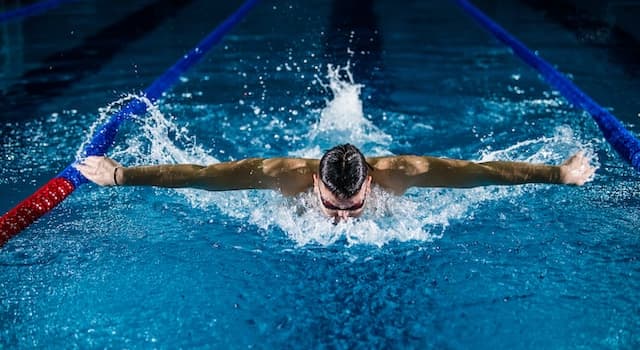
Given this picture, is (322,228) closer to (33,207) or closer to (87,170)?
(87,170)

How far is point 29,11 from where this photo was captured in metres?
8.09

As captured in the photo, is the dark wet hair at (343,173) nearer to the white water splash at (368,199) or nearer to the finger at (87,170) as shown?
the white water splash at (368,199)

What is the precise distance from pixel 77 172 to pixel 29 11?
5804mm

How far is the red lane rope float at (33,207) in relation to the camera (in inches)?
103

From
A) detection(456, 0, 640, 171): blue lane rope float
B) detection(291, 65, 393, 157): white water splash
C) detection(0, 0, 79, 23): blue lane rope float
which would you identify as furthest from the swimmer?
detection(0, 0, 79, 23): blue lane rope float

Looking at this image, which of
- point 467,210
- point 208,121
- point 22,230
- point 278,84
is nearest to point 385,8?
point 278,84

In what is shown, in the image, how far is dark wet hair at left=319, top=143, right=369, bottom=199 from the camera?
7.63 feet

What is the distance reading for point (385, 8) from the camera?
831 centimetres

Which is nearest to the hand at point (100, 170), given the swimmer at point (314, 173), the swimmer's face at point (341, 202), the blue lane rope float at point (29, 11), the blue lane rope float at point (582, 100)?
the swimmer at point (314, 173)

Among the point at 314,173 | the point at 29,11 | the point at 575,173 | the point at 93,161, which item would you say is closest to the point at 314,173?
the point at 314,173

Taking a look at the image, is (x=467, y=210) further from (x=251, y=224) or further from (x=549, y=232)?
(x=251, y=224)

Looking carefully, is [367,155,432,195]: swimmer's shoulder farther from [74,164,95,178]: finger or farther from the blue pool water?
[74,164,95,178]: finger

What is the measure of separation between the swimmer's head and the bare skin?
20 centimetres

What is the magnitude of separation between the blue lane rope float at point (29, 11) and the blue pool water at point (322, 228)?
2.37 metres
